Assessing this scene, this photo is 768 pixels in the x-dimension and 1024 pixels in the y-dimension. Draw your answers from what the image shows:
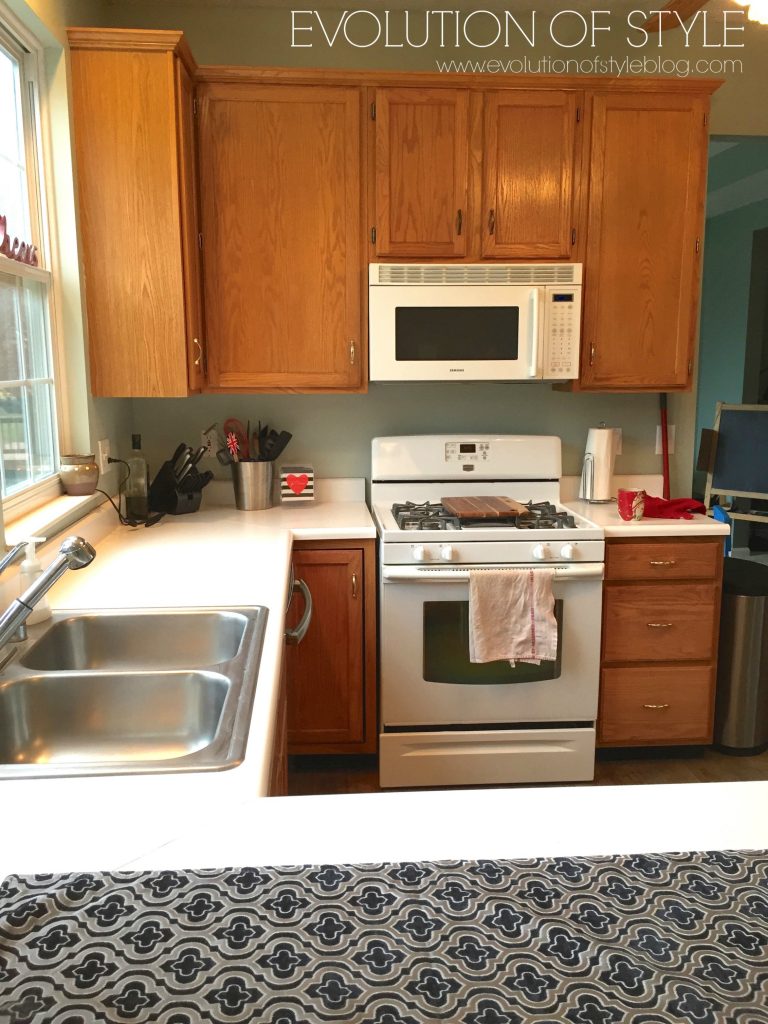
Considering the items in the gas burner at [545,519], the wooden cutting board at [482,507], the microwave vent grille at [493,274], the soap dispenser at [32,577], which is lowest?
the gas burner at [545,519]

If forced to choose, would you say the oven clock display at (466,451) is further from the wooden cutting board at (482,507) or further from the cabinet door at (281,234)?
the cabinet door at (281,234)

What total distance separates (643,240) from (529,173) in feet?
1.59

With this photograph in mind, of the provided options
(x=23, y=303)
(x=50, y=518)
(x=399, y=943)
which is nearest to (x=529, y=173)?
(x=23, y=303)

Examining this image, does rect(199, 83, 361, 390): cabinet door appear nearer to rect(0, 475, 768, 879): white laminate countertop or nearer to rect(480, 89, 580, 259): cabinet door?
rect(480, 89, 580, 259): cabinet door

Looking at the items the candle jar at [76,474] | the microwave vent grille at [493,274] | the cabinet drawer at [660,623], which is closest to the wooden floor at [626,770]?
the cabinet drawer at [660,623]

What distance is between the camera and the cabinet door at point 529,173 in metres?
3.03

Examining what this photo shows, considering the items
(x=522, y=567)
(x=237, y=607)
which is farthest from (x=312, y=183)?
(x=237, y=607)

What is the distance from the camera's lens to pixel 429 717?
294cm

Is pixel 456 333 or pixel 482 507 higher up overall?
pixel 456 333

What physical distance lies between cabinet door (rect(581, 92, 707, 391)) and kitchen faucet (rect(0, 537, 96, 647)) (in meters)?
2.16

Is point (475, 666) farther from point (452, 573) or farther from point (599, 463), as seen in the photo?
point (599, 463)

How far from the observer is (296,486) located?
11.0 ft

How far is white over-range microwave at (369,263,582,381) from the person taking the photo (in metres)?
3.07

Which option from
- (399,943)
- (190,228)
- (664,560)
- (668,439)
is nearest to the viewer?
(399,943)
